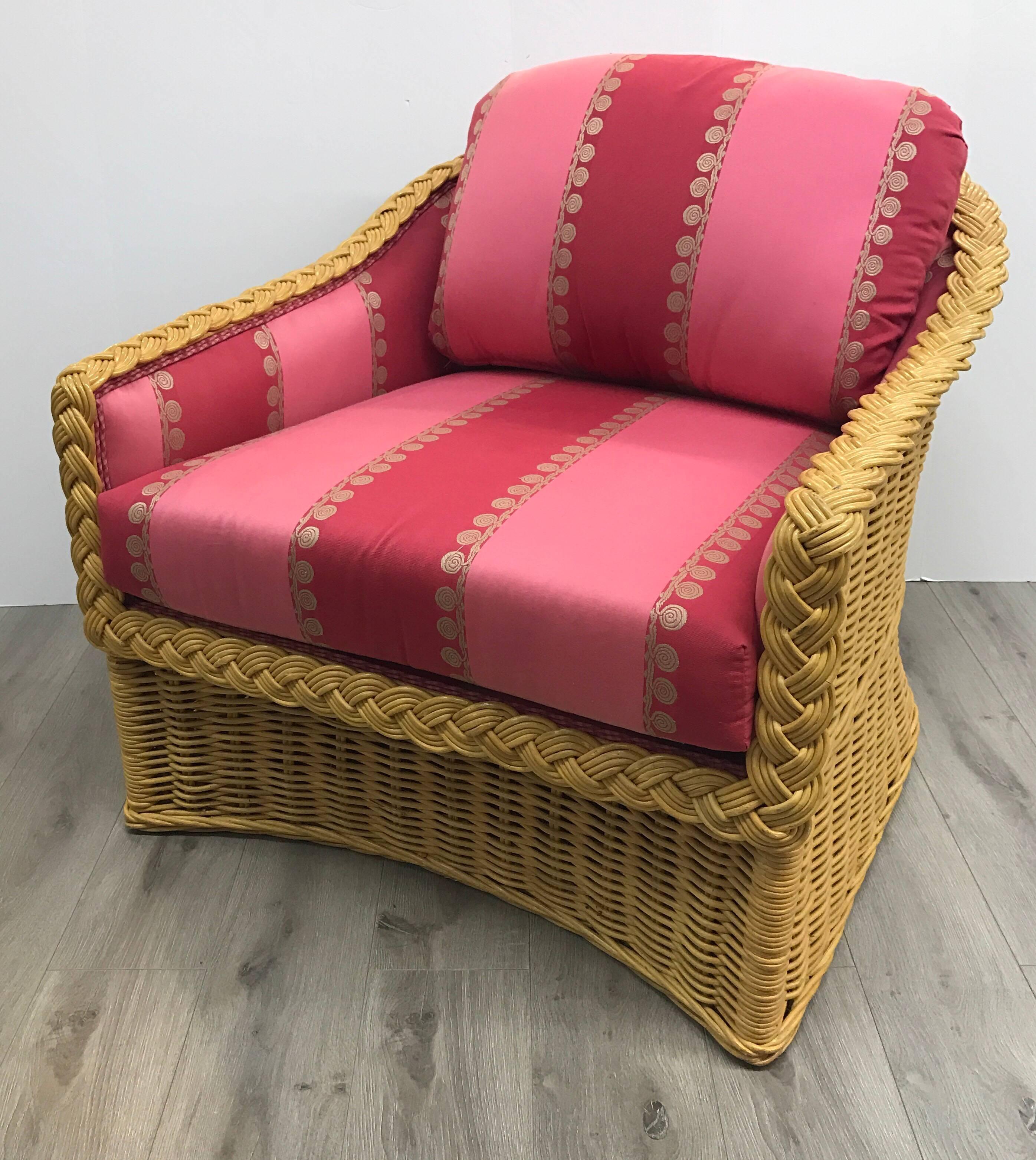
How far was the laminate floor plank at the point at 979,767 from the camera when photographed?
122cm

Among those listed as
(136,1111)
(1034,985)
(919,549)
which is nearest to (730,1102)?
(1034,985)

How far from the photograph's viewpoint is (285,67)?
1647mm

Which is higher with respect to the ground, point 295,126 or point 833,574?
point 295,126

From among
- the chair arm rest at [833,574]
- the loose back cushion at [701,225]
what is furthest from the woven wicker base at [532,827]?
the loose back cushion at [701,225]

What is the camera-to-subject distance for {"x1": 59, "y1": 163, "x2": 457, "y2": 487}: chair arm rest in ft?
3.88

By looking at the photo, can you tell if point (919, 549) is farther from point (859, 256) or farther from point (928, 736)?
point (859, 256)

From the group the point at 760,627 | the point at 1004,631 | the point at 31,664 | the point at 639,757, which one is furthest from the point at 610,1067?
the point at 31,664

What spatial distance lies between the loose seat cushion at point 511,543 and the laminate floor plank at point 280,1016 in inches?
13.0

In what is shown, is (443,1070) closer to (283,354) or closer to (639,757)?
(639,757)

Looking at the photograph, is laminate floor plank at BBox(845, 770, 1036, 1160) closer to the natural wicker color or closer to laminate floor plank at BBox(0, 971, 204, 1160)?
the natural wicker color

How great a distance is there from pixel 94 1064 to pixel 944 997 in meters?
0.84

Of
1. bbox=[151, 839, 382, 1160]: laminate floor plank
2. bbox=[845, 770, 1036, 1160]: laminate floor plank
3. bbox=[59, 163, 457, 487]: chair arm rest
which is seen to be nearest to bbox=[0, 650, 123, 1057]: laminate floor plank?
bbox=[151, 839, 382, 1160]: laminate floor plank

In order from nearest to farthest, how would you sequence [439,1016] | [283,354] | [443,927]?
[439,1016] → [443,927] → [283,354]

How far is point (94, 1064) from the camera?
102 centimetres
